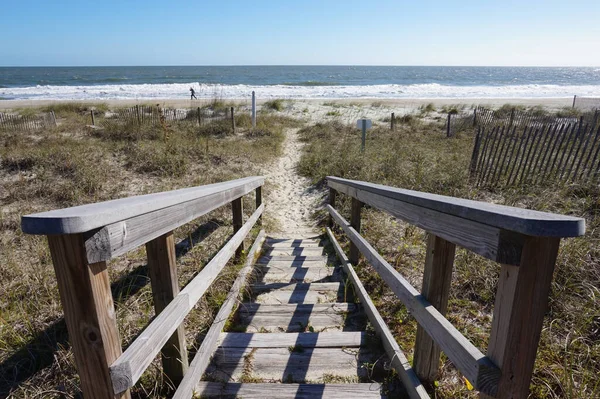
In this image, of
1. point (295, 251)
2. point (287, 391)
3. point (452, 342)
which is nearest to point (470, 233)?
point (452, 342)

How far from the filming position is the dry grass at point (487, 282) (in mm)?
2154

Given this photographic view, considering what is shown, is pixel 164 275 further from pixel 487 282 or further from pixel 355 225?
pixel 487 282

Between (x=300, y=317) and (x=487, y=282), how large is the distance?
5.87 feet

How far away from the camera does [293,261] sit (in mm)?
4367

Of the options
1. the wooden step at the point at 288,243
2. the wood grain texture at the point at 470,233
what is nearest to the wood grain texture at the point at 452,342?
the wood grain texture at the point at 470,233

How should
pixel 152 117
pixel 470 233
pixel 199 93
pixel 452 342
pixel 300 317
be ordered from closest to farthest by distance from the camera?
pixel 470 233 → pixel 452 342 → pixel 300 317 → pixel 152 117 → pixel 199 93

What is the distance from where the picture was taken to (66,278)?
3.40 ft

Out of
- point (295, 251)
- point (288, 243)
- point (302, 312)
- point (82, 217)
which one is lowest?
point (288, 243)

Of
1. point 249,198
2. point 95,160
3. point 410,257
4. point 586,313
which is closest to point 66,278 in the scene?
point 586,313

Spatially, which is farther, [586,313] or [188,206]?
[586,313]

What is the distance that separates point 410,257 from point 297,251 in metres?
1.57

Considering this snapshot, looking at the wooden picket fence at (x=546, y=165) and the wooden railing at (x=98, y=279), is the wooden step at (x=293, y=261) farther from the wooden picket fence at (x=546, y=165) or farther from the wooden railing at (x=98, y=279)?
the wooden picket fence at (x=546, y=165)

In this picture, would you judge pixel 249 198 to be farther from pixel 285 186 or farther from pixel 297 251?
pixel 297 251

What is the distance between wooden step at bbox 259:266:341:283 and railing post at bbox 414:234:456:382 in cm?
206
